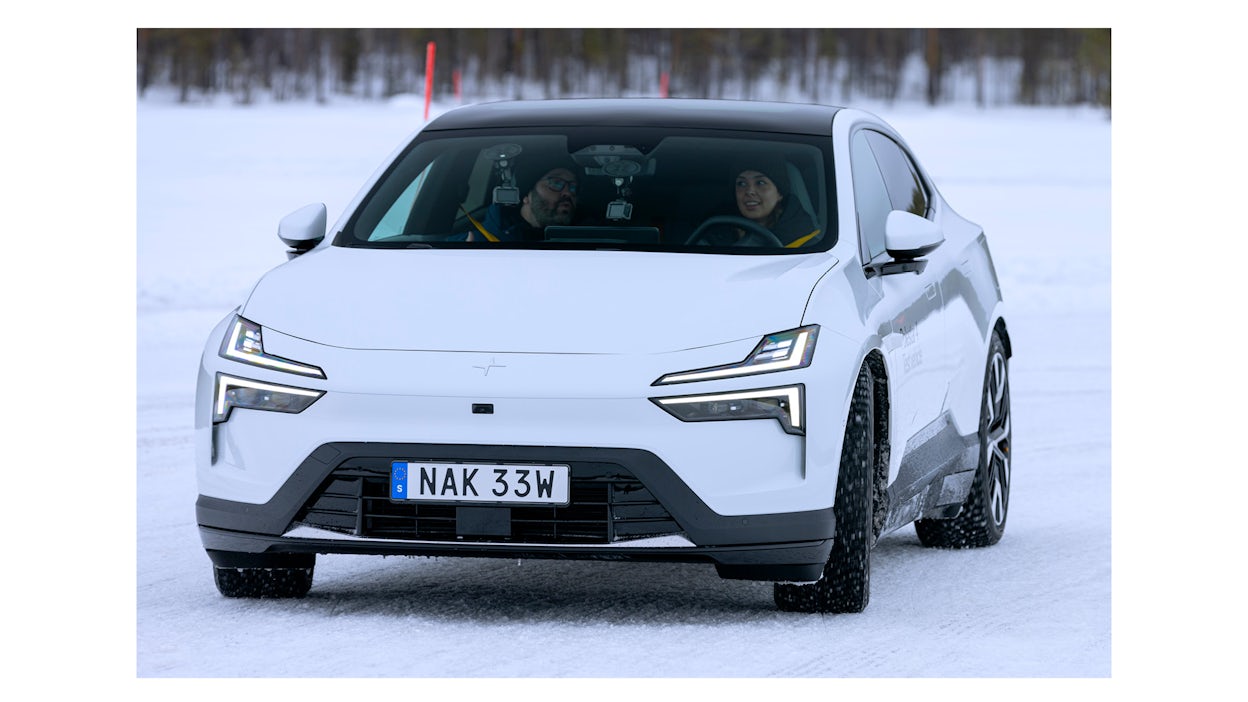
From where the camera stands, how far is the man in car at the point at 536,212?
7.31 metres

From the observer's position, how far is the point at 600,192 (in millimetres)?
7340

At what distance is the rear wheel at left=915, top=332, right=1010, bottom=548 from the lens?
28.2 feet

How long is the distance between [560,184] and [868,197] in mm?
1061

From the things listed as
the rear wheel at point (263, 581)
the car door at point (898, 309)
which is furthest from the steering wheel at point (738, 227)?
the rear wheel at point (263, 581)

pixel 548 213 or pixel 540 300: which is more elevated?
pixel 548 213

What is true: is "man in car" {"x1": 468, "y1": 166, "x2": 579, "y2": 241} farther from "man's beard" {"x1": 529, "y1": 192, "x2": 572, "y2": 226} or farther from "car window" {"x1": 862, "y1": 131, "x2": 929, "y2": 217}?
"car window" {"x1": 862, "y1": 131, "x2": 929, "y2": 217}

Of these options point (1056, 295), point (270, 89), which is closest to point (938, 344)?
point (1056, 295)

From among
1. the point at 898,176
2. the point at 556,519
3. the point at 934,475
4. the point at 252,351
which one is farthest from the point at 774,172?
the point at 252,351

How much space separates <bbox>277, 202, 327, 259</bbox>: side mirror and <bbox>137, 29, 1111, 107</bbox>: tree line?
4634cm

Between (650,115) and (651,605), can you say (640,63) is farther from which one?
(651,605)

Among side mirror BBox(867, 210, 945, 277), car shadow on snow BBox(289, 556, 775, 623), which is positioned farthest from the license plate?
side mirror BBox(867, 210, 945, 277)

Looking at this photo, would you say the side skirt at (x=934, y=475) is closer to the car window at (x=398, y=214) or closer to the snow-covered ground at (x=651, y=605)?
the snow-covered ground at (x=651, y=605)

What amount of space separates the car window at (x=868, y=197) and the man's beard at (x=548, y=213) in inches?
38.4

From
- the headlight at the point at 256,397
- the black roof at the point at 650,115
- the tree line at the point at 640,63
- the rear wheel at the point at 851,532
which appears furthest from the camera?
the tree line at the point at 640,63
